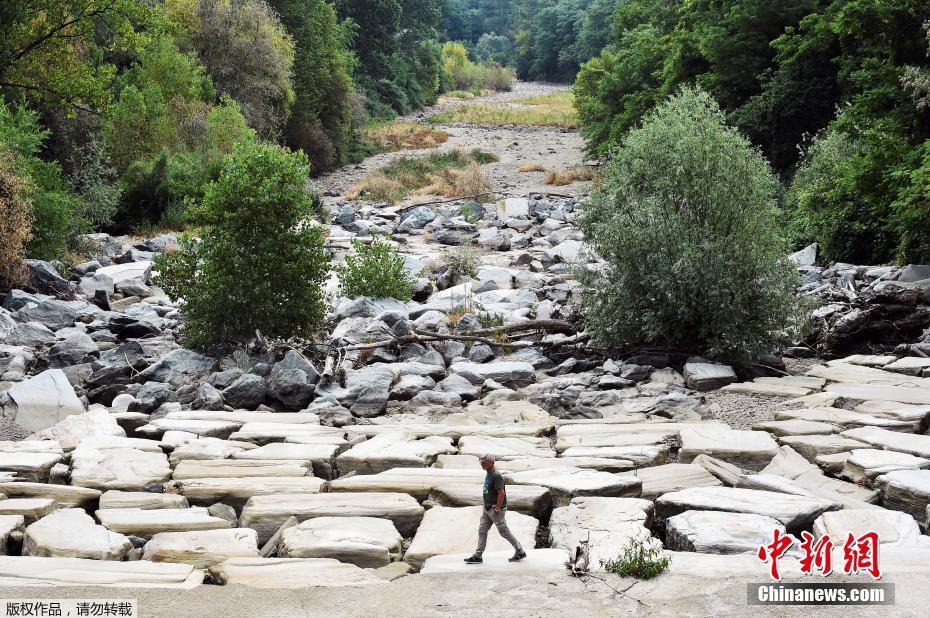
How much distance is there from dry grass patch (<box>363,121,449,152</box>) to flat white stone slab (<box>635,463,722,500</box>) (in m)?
36.0

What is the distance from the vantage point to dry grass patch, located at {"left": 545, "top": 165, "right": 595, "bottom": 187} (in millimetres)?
29438

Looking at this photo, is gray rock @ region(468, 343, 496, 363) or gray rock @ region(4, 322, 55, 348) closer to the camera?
gray rock @ region(468, 343, 496, 363)

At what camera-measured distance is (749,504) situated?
484 cm

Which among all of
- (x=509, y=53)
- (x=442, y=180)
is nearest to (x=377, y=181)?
(x=442, y=180)

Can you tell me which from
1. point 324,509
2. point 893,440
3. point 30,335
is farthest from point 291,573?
point 30,335

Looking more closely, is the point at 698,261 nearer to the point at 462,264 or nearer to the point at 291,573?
the point at 291,573

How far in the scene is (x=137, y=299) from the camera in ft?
45.2

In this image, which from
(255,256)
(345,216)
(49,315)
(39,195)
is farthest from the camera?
(345,216)

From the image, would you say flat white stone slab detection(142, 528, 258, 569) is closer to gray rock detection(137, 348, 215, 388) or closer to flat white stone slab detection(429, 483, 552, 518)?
flat white stone slab detection(429, 483, 552, 518)

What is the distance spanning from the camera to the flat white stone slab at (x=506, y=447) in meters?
6.18

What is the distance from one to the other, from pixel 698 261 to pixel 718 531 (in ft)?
16.0

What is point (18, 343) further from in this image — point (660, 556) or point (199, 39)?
point (199, 39)

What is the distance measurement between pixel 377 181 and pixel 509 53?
75686mm

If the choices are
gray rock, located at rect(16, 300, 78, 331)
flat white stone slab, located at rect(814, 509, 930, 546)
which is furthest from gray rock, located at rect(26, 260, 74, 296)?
flat white stone slab, located at rect(814, 509, 930, 546)
